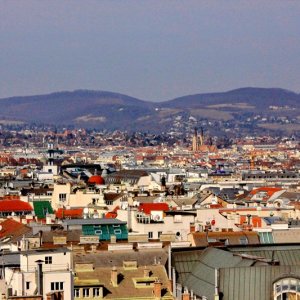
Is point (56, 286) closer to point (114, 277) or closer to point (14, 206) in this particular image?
point (114, 277)

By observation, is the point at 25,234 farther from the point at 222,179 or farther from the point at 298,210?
the point at 222,179

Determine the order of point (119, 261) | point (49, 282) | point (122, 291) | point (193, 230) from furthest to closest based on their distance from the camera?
point (193, 230), point (119, 261), point (122, 291), point (49, 282)

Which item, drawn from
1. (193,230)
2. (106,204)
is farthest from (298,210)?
(193,230)

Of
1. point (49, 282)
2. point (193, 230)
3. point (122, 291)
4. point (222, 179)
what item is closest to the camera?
point (49, 282)

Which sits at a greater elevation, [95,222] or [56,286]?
[56,286]

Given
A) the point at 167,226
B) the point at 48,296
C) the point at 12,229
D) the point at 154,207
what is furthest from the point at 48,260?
the point at 154,207

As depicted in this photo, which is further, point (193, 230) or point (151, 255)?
point (193, 230)
